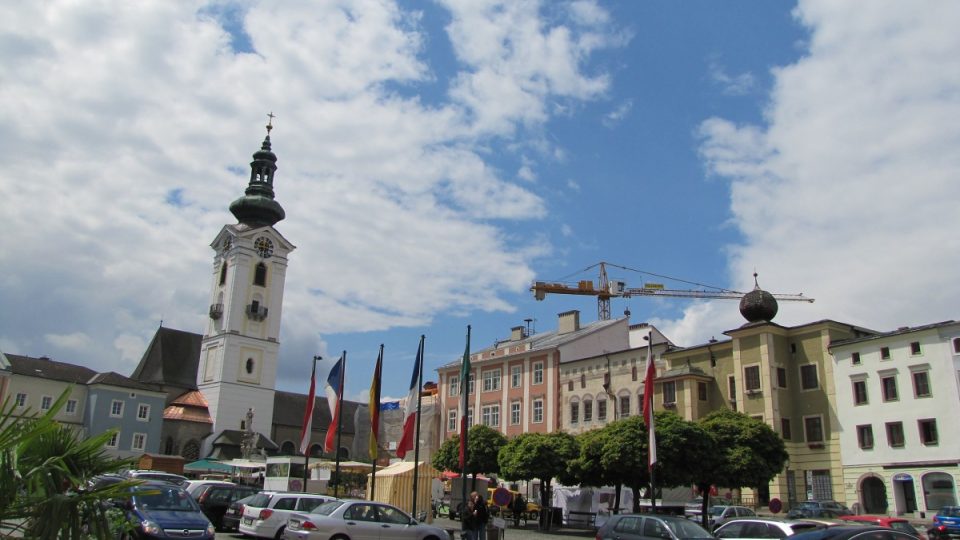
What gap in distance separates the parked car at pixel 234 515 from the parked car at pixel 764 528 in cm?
1417

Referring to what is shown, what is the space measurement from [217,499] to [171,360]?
62151 mm

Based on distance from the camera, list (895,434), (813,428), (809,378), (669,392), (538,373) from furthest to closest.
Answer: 1. (538,373)
2. (669,392)
3. (809,378)
4. (813,428)
5. (895,434)

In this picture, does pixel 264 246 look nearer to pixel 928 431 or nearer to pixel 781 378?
pixel 781 378

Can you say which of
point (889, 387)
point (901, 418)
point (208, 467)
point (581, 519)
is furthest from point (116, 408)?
point (901, 418)

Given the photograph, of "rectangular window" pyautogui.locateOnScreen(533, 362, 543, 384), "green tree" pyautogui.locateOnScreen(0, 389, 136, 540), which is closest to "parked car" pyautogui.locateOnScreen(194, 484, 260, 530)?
"green tree" pyautogui.locateOnScreen(0, 389, 136, 540)

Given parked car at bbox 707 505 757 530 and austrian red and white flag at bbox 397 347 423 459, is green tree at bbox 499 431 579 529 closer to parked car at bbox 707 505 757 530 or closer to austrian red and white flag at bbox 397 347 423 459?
parked car at bbox 707 505 757 530

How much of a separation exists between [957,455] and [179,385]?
71.0 m

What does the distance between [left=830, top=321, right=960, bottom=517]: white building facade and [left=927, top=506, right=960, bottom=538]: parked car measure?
939cm

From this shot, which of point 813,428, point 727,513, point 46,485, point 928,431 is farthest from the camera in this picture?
point 813,428

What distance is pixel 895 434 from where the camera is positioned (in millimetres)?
39000

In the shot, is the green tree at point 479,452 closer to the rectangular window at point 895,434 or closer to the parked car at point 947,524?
the rectangular window at point 895,434

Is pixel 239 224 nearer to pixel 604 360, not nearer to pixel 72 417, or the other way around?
pixel 72 417

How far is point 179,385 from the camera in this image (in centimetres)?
8094

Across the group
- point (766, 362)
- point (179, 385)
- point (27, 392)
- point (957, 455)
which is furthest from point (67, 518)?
point (179, 385)
